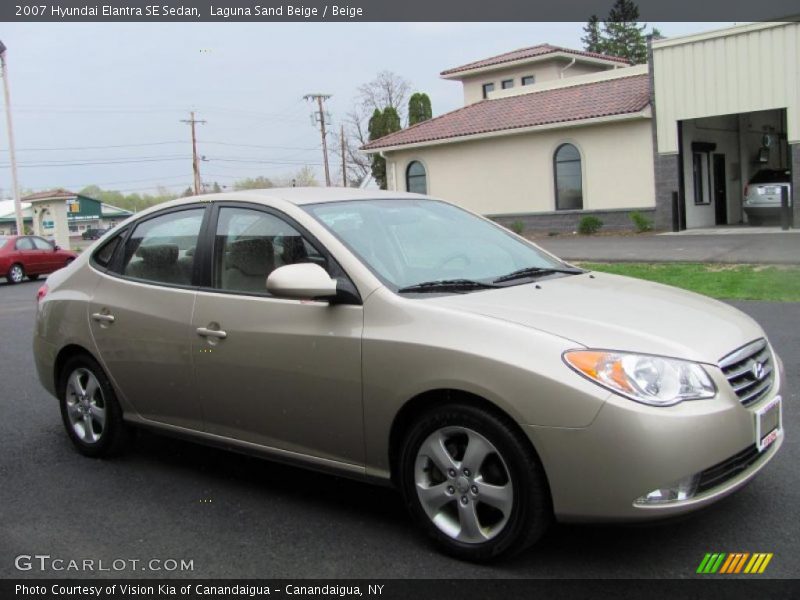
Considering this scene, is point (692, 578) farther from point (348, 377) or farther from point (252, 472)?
point (252, 472)

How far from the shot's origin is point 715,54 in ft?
72.3

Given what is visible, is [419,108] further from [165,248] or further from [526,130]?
[165,248]

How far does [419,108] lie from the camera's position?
4784 cm

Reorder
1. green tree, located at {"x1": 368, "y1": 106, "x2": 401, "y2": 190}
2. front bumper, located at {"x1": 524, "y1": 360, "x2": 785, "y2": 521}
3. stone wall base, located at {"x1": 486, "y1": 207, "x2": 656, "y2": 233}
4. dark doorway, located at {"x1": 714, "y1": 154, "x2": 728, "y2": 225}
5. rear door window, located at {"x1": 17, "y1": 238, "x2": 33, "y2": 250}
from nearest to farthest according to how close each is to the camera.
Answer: front bumper, located at {"x1": 524, "y1": 360, "x2": 785, "y2": 521} → rear door window, located at {"x1": 17, "y1": 238, "x2": 33, "y2": 250} → stone wall base, located at {"x1": 486, "y1": 207, "x2": 656, "y2": 233} → dark doorway, located at {"x1": 714, "y1": 154, "x2": 728, "y2": 225} → green tree, located at {"x1": 368, "y1": 106, "x2": 401, "y2": 190}

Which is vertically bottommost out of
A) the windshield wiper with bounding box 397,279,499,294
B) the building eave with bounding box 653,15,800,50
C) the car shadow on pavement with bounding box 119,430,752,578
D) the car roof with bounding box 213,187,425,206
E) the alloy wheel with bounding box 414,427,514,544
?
the car shadow on pavement with bounding box 119,430,752,578

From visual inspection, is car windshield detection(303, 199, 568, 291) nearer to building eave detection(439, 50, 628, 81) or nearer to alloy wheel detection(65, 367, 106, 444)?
alloy wheel detection(65, 367, 106, 444)

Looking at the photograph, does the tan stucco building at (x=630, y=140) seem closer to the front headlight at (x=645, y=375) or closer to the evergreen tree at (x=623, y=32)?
the front headlight at (x=645, y=375)

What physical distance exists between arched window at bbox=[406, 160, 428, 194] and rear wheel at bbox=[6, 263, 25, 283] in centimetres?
1373

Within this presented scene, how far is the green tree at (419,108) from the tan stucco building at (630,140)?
16.8 metres

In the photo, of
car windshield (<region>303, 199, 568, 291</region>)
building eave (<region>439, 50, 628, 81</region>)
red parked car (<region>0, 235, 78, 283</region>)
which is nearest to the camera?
car windshield (<region>303, 199, 568, 291</region>)

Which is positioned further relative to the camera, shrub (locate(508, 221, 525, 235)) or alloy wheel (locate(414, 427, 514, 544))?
shrub (locate(508, 221, 525, 235))

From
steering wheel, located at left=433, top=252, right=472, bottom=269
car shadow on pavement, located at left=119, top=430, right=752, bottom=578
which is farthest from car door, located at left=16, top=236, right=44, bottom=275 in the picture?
steering wheel, located at left=433, top=252, right=472, bottom=269

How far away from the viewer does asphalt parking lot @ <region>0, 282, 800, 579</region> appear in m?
3.49

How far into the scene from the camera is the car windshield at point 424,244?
4.02 m
